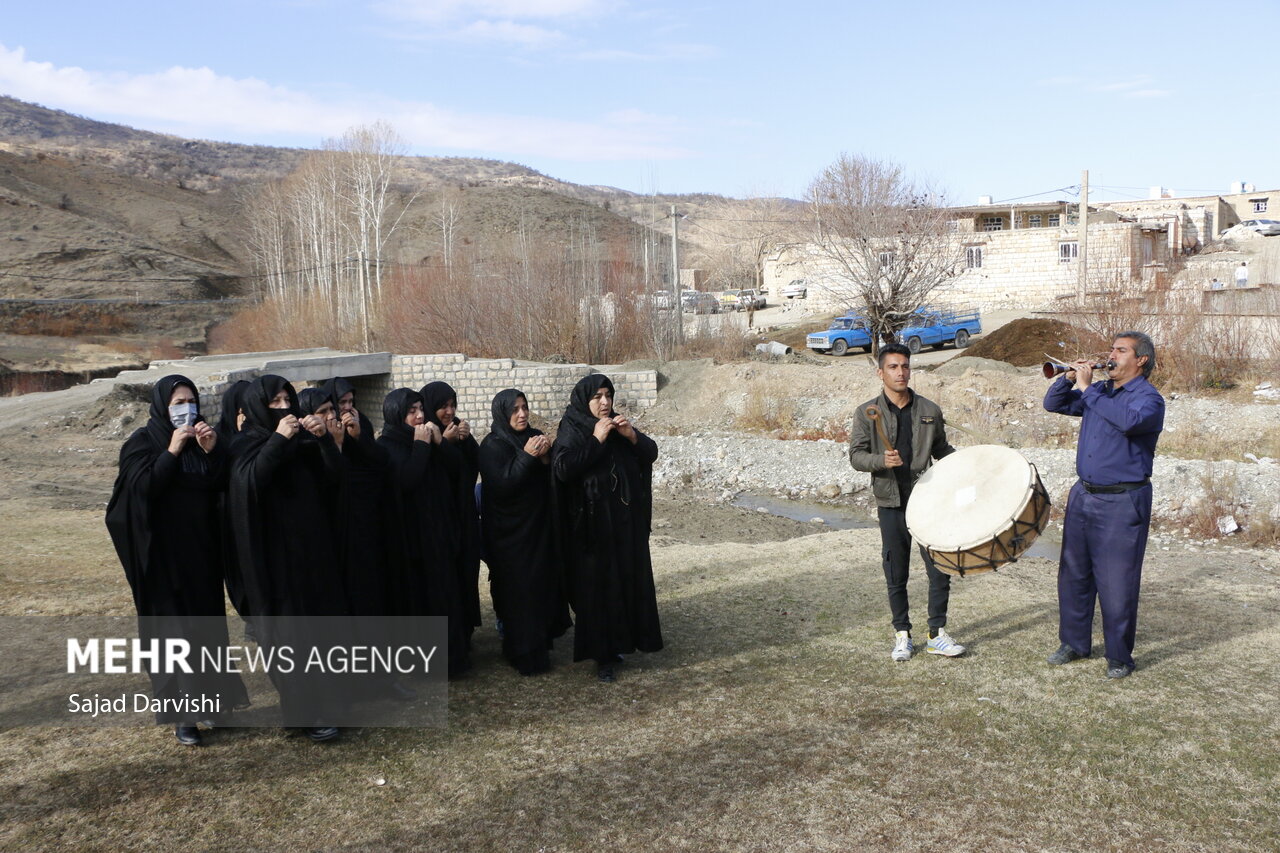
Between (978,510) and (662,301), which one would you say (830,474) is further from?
(662,301)

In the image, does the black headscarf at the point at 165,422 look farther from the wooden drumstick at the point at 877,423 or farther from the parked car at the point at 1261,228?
the parked car at the point at 1261,228

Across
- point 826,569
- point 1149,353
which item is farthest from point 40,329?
point 1149,353

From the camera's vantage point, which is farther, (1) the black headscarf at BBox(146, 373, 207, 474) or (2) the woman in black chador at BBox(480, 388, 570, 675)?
(2) the woman in black chador at BBox(480, 388, 570, 675)

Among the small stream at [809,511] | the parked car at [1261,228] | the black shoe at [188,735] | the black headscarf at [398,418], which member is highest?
the parked car at [1261,228]

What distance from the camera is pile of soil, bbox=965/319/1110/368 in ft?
84.4

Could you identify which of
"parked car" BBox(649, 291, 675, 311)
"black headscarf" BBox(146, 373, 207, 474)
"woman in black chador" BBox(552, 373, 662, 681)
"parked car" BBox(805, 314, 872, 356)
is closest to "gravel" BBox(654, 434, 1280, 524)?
"woman in black chador" BBox(552, 373, 662, 681)

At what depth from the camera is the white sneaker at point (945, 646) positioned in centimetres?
570

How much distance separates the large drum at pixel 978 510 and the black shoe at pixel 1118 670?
863mm

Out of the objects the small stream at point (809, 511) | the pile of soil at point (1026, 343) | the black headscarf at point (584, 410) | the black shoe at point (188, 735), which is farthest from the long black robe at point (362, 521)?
the pile of soil at point (1026, 343)

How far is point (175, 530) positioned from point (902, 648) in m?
3.92

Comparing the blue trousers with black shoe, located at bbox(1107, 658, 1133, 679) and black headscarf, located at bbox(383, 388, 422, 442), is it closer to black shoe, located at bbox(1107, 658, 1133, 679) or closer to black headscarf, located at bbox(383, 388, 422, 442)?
black shoe, located at bbox(1107, 658, 1133, 679)

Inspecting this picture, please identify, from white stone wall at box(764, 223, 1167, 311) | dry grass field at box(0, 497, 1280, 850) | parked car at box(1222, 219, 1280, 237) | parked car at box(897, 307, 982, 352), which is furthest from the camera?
parked car at box(1222, 219, 1280, 237)

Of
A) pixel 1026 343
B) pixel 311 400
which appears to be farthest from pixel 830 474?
pixel 1026 343

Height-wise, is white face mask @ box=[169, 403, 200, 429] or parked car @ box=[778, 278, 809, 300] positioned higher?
parked car @ box=[778, 278, 809, 300]
